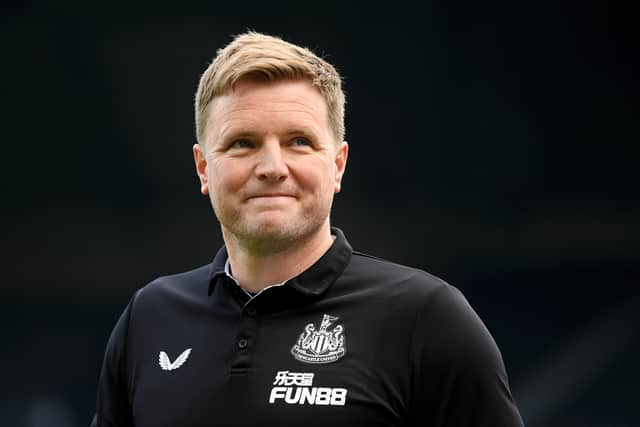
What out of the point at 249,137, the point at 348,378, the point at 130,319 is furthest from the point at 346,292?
the point at 130,319

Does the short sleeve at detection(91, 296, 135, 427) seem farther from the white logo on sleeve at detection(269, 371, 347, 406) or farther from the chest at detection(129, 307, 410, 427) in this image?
the white logo on sleeve at detection(269, 371, 347, 406)

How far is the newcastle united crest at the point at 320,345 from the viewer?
1807 millimetres

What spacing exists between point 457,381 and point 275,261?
1.50 ft

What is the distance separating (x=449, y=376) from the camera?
1.74 metres

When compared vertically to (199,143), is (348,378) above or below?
below

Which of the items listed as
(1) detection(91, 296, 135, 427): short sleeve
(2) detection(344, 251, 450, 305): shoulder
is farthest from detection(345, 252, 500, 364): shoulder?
(1) detection(91, 296, 135, 427): short sleeve

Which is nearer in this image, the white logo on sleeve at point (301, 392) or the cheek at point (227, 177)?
the white logo on sleeve at point (301, 392)

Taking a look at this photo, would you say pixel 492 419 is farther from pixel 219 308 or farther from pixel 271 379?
pixel 219 308

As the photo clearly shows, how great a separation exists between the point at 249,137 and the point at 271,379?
485 millimetres

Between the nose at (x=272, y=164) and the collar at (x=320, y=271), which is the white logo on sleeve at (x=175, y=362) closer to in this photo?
the collar at (x=320, y=271)

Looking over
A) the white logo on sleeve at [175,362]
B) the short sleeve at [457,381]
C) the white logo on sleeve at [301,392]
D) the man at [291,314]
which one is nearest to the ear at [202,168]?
the man at [291,314]

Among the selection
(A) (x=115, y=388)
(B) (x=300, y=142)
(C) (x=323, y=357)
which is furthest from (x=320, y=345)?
(A) (x=115, y=388)

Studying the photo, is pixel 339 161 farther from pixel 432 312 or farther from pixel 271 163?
pixel 432 312

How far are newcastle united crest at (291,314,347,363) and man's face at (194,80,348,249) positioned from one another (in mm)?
194
